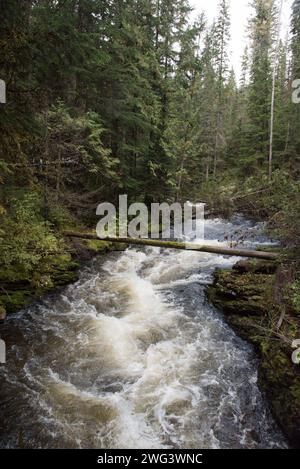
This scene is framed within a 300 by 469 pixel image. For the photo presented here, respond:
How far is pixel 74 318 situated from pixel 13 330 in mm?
1643

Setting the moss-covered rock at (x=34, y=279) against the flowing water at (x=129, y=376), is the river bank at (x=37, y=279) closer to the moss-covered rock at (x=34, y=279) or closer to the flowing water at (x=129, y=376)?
the moss-covered rock at (x=34, y=279)

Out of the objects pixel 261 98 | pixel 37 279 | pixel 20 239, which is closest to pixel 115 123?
pixel 37 279

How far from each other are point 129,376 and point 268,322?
138 inches

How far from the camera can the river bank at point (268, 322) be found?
547cm

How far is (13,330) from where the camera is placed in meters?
8.09

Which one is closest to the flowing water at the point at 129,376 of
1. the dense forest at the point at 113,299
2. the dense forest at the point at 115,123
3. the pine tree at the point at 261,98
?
the dense forest at the point at 113,299

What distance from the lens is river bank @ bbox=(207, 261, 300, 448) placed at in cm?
547

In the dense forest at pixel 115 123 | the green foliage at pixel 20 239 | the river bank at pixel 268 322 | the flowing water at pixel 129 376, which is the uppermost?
the dense forest at pixel 115 123

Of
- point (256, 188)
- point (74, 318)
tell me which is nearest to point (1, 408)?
point (74, 318)

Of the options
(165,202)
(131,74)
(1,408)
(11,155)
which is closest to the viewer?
(1,408)

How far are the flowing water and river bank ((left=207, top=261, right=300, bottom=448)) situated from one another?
28 cm

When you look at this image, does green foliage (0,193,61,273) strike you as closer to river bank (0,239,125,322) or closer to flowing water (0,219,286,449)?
river bank (0,239,125,322)

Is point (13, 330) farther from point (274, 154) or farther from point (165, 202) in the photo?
point (274, 154)

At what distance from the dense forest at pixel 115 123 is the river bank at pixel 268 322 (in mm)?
1722
